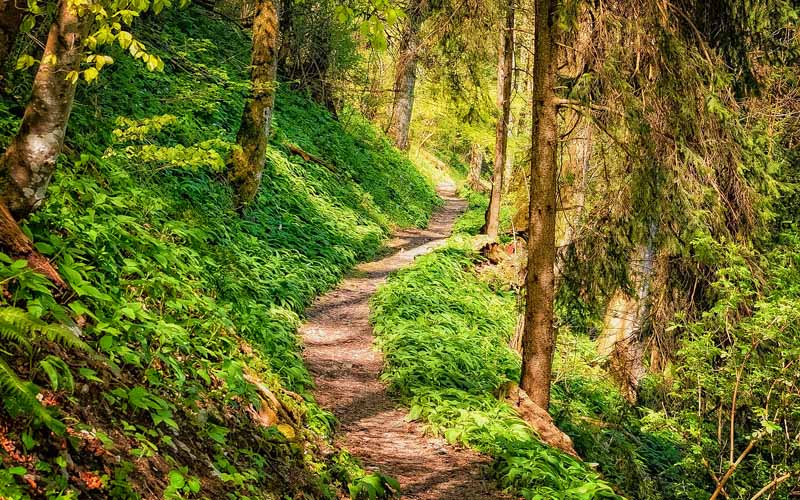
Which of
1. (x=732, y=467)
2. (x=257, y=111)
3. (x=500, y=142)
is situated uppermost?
(x=500, y=142)

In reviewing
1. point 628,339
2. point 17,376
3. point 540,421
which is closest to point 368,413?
point 540,421

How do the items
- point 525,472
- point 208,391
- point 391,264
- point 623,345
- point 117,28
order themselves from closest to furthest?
1. point 117,28
2. point 208,391
3. point 525,472
4. point 623,345
5. point 391,264

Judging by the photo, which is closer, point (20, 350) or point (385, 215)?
point (20, 350)

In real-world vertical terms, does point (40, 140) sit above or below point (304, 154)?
below

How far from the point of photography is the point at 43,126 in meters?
4.40

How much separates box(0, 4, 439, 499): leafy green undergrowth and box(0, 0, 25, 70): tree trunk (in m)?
1.03

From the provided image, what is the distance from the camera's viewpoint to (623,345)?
1300 centimetres

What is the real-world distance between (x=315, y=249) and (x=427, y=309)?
280 centimetres

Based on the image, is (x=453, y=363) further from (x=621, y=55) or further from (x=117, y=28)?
(x=117, y=28)

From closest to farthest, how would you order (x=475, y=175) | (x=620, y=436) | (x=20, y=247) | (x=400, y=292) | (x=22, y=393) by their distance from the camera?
1. (x=22, y=393)
2. (x=20, y=247)
3. (x=620, y=436)
4. (x=400, y=292)
5. (x=475, y=175)

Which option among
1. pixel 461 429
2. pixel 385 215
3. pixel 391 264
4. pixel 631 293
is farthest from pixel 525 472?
pixel 385 215

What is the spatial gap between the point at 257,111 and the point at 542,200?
5.59 meters

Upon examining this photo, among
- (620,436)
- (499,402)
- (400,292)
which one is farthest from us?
(400,292)

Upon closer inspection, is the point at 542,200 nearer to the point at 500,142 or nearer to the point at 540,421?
the point at 540,421
